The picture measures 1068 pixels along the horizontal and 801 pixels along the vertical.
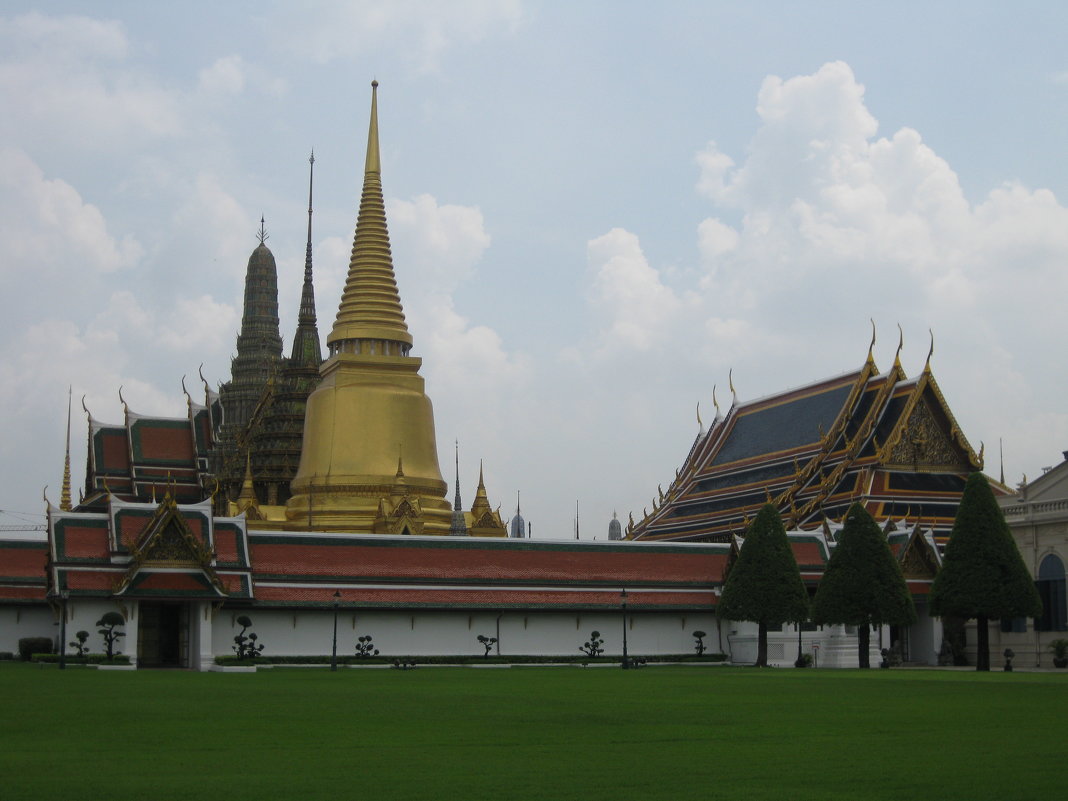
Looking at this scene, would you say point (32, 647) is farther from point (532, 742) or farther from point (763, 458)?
point (763, 458)

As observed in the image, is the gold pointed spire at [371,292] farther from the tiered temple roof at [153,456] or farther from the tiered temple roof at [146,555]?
the tiered temple roof at [146,555]

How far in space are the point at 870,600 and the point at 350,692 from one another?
17735mm

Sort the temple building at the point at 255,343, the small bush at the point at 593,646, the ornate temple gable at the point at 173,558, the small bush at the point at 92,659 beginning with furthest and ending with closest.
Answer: the temple building at the point at 255,343
the small bush at the point at 593,646
the ornate temple gable at the point at 173,558
the small bush at the point at 92,659

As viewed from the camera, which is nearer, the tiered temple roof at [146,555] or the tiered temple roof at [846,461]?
the tiered temple roof at [146,555]

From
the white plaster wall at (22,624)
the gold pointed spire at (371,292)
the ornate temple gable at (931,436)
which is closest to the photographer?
the white plaster wall at (22,624)

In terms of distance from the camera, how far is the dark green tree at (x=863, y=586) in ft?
125

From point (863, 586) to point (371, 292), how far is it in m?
27.5

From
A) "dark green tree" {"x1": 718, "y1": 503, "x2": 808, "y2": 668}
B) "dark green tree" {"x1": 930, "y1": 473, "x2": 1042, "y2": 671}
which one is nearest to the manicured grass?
"dark green tree" {"x1": 930, "y1": 473, "x2": 1042, "y2": 671}

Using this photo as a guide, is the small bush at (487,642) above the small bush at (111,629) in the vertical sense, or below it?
below

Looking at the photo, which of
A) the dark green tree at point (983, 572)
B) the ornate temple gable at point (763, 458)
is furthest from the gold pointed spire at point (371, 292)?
the dark green tree at point (983, 572)

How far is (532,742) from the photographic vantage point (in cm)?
1578

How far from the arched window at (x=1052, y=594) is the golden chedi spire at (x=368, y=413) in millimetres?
22626

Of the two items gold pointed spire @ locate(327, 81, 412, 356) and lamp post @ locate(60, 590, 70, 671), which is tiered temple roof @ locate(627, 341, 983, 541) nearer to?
gold pointed spire @ locate(327, 81, 412, 356)

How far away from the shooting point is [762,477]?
61219 millimetres
